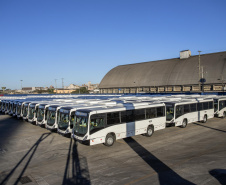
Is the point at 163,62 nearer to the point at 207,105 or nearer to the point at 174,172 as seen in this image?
the point at 207,105

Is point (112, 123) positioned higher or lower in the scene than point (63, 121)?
higher

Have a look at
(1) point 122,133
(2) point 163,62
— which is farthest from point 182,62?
(1) point 122,133

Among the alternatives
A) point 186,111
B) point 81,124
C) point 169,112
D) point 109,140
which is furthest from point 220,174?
point 186,111

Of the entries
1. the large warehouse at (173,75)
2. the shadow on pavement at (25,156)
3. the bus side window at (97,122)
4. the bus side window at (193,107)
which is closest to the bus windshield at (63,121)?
the shadow on pavement at (25,156)

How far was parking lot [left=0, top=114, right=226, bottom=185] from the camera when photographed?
1038 centimetres

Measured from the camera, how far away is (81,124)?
15.5 metres

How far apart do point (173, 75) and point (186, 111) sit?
53.1 metres

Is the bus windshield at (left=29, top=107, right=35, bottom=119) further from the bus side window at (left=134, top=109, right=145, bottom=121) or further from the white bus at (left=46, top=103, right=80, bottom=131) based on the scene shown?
the bus side window at (left=134, top=109, right=145, bottom=121)

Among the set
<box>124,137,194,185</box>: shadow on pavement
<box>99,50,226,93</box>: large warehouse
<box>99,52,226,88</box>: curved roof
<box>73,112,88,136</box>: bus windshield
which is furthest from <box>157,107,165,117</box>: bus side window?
<box>99,52,226,88</box>: curved roof

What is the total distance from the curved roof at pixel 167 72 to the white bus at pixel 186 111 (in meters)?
42.8

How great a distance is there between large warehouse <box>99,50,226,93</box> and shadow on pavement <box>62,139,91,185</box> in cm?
4984

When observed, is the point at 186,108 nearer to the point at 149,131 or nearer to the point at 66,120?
the point at 149,131

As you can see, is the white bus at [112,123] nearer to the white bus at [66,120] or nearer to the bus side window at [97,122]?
the bus side window at [97,122]

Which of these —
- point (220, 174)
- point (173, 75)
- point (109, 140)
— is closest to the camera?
point (220, 174)
